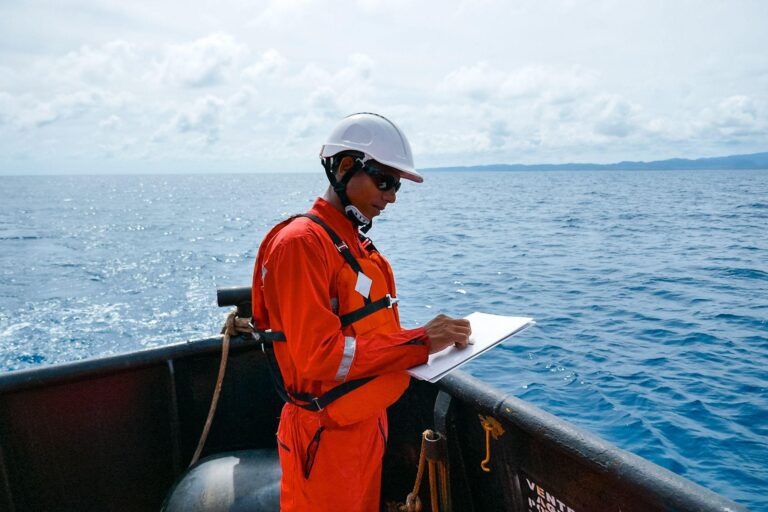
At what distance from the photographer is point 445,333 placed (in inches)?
80.2

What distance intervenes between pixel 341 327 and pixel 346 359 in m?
0.16

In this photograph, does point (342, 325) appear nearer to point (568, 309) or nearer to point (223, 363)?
point (223, 363)

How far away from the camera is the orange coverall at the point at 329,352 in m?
1.92

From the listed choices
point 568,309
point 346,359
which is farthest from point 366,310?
point 568,309

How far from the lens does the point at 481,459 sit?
289cm

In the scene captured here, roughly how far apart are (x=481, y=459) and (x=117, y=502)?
2387 millimetres

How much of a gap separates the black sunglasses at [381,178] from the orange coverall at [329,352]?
20cm

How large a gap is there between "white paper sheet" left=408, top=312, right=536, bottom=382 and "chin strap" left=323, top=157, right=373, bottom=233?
2.00ft

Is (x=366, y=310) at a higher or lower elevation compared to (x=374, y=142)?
A: lower

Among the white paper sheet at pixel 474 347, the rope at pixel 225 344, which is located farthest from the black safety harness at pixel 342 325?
the rope at pixel 225 344

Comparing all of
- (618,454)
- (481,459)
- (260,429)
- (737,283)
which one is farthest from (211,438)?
(737,283)

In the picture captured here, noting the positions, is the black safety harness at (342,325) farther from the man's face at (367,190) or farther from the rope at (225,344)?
the rope at (225,344)

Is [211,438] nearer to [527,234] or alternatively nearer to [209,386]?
[209,386]

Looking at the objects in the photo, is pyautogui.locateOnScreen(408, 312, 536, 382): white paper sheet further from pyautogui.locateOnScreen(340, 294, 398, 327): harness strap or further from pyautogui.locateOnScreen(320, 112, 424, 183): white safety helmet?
pyautogui.locateOnScreen(320, 112, 424, 183): white safety helmet
